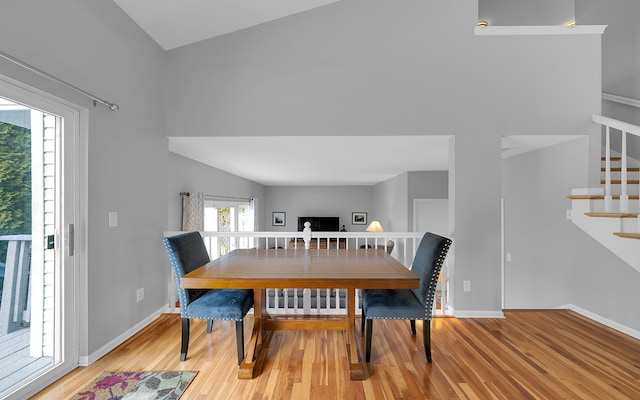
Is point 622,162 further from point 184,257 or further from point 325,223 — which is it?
point 325,223

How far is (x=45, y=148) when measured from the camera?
2.01m

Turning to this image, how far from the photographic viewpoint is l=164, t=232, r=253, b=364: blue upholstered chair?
2.13 meters

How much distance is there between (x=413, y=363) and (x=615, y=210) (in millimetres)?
2360

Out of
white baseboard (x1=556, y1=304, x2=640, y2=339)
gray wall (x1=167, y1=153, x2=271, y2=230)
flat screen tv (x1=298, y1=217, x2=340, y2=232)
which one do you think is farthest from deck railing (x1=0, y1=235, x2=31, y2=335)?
flat screen tv (x1=298, y1=217, x2=340, y2=232)

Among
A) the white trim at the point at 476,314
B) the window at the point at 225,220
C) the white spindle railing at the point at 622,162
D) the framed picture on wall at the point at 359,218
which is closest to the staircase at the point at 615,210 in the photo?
the white spindle railing at the point at 622,162

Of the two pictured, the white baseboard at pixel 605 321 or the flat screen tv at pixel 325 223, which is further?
the flat screen tv at pixel 325 223

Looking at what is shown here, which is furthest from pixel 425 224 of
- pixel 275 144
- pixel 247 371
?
pixel 247 371

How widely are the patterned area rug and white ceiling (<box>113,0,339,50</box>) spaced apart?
294 cm

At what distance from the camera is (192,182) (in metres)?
4.70

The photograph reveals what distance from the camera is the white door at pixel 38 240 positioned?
1.75 metres

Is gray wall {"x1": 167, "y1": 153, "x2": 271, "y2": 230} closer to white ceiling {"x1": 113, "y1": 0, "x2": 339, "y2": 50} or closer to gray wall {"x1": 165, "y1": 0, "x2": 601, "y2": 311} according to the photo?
gray wall {"x1": 165, "y1": 0, "x2": 601, "y2": 311}

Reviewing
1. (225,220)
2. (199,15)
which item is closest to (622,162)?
(199,15)

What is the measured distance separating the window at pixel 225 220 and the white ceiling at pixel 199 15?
2520 millimetres

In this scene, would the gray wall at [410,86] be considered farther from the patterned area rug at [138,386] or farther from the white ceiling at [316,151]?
the patterned area rug at [138,386]
